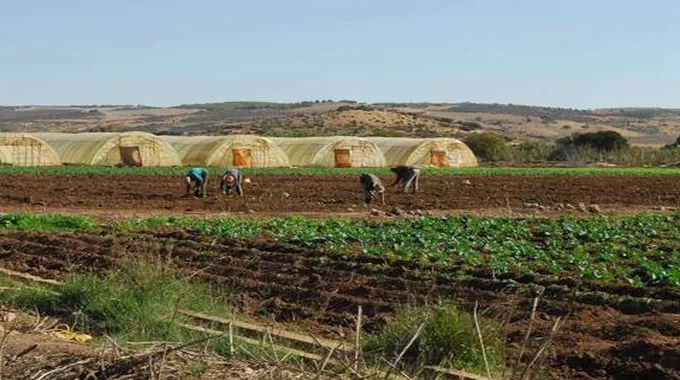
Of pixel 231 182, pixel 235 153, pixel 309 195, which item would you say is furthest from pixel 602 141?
pixel 231 182

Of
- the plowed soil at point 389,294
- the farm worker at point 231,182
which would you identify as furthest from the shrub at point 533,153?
the plowed soil at point 389,294

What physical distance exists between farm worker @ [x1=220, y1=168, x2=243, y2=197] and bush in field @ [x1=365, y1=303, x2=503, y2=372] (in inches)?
756

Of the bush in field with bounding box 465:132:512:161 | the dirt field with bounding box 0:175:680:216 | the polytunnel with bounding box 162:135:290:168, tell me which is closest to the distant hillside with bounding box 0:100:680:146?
the bush in field with bounding box 465:132:512:161

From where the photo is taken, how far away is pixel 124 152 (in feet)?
163

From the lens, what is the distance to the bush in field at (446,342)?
8023 millimetres

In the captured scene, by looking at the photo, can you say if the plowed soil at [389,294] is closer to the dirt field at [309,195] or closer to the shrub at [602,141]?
the dirt field at [309,195]

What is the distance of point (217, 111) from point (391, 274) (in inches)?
6585

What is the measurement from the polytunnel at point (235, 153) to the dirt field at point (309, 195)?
11.0 meters

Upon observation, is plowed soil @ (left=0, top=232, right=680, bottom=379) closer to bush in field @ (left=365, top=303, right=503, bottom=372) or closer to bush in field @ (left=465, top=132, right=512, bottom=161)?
bush in field @ (left=365, top=303, right=503, bottom=372)

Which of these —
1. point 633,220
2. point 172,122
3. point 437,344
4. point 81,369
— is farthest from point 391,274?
point 172,122

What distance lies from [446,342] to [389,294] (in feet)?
11.4

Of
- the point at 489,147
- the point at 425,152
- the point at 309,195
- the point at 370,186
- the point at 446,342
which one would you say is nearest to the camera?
the point at 446,342

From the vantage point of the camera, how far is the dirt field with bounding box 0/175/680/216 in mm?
24773

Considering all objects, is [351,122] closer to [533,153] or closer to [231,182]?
[533,153]
